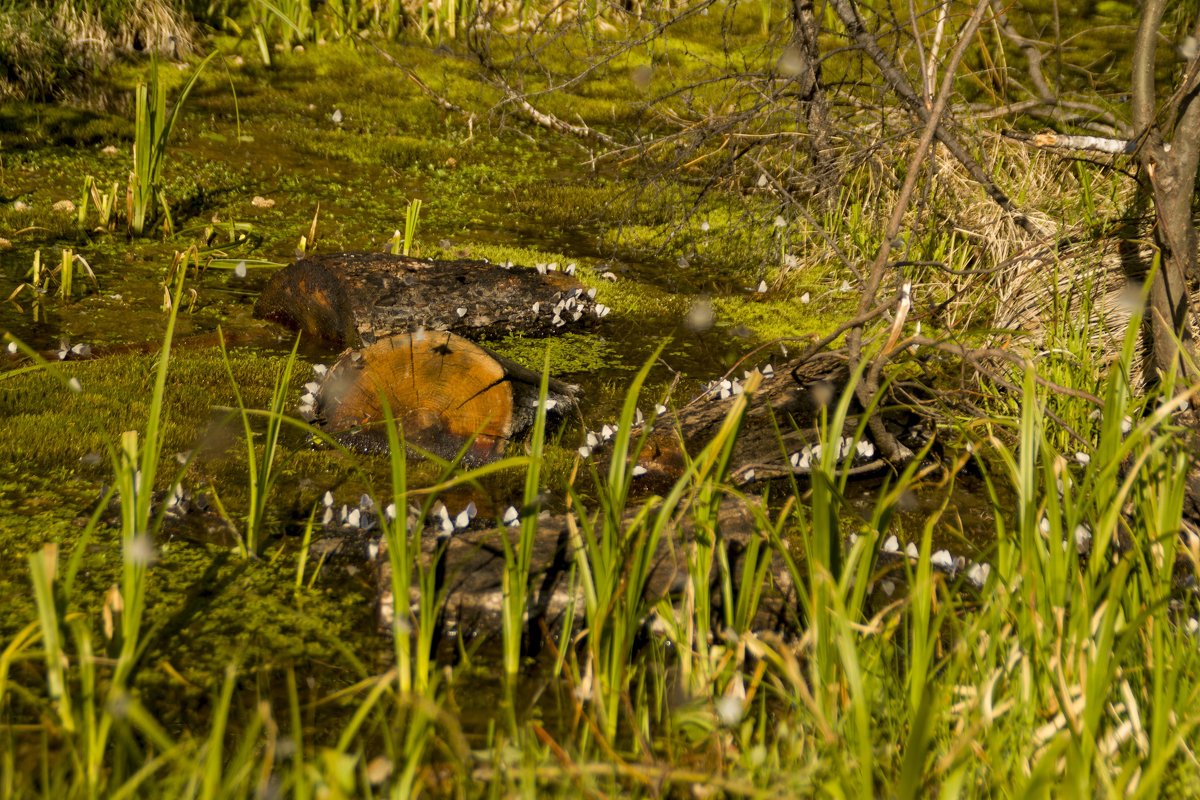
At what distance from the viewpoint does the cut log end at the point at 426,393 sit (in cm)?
457

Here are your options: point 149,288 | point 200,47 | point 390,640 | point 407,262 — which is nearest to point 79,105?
point 200,47

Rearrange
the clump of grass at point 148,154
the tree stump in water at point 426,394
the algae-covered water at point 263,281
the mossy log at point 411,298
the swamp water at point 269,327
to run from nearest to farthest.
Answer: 1. the swamp water at point 269,327
2. the algae-covered water at point 263,281
3. the tree stump in water at point 426,394
4. the mossy log at point 411,298
5. the clump of grass at point 148,154

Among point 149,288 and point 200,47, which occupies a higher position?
point 200,47

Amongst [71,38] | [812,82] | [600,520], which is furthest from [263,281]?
[71,38]

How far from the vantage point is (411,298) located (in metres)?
5.75

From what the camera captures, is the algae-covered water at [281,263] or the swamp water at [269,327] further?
the algae-covered water at [281,263]

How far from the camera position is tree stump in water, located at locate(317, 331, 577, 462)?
15.0ft

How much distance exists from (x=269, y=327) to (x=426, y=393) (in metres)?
1.93

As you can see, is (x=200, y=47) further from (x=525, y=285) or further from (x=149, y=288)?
(x=525, y=285)

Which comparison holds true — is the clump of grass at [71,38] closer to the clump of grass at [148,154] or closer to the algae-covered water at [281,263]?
the algae-covered water at [281,263]

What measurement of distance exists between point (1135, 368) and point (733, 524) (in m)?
2.38

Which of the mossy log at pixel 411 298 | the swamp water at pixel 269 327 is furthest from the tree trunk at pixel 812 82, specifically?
the mossy log at pixel 411 298

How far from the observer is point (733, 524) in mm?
3541

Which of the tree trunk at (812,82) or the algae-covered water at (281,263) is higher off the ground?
the tree trunk at (812,82)
